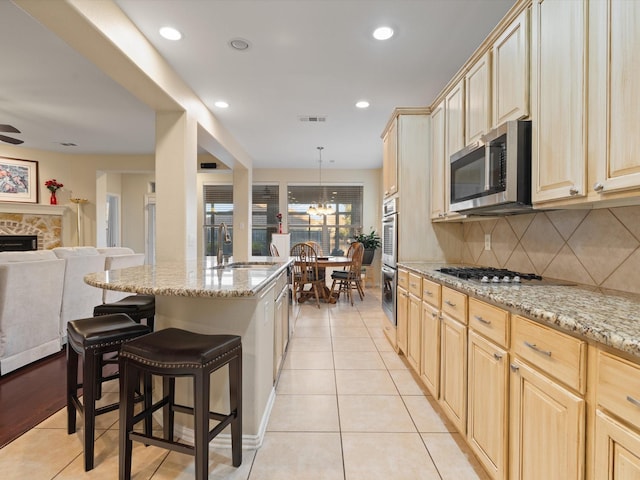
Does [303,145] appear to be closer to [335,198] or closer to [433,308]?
[335,198]

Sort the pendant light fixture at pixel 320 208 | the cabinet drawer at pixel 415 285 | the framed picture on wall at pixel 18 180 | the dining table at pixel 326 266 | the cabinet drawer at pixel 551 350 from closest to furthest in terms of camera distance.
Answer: the cabinet drawer at pixel 551 350, the cabinet drawer at pixel 415 285, the dining table at pixel 326 266, the framed picture on wall at pixel 18 180, the pendant light fixture at pixel 320 208

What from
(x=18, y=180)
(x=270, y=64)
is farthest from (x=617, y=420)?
(x=18, y=180)

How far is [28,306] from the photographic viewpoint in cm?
278

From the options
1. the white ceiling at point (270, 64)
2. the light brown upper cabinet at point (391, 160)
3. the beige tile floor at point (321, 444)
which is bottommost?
the beige tile floor at point (321, 444)

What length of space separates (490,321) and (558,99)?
1.03m

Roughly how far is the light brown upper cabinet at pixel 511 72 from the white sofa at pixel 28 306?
3.73m

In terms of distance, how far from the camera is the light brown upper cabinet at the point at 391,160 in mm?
3168

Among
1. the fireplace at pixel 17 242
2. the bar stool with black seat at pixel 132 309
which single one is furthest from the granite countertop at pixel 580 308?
the fireplace at pixel 17 242

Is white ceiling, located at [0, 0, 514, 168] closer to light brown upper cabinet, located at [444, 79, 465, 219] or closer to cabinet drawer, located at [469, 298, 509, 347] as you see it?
light brown upper cabinet, located at [444, 79, 465, 219]

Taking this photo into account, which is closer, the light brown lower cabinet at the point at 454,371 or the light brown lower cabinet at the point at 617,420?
the light brown lower cabinet at the point at 617,420

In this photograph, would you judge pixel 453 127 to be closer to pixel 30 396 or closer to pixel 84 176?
pixel 30 396

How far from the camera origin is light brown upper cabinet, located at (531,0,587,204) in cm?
134

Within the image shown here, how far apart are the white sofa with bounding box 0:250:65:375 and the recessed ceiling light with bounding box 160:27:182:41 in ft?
7.19

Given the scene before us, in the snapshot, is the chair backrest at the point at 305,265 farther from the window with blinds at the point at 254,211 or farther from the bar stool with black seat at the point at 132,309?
the bar stool with black seat at the point at 132,309
